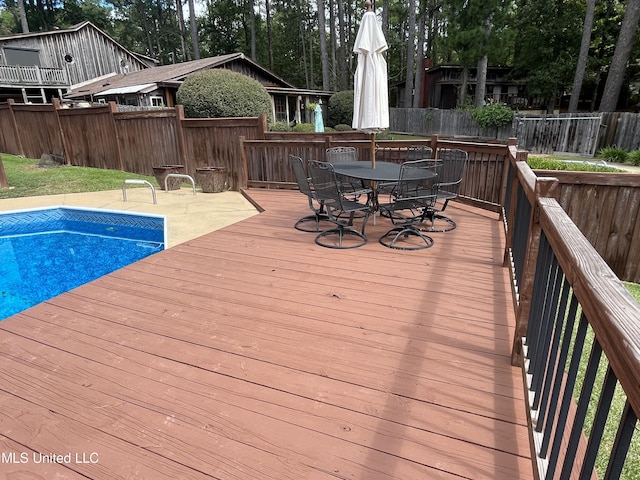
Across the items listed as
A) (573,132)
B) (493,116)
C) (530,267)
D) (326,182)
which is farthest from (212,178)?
(493,116)

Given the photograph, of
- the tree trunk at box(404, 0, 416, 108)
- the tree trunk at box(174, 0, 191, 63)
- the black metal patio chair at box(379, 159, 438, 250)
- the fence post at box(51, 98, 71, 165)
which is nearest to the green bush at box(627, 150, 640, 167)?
the black metal patio chair at box(379, 159, 438, 250)

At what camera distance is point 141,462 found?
1.63 metres

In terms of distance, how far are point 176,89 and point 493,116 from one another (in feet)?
49.2

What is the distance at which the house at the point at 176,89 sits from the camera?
17672 mm

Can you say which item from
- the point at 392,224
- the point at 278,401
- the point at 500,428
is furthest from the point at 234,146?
the point at 500,428

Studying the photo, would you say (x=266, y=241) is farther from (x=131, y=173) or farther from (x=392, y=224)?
(x=131, y=173)

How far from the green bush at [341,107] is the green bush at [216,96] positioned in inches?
411

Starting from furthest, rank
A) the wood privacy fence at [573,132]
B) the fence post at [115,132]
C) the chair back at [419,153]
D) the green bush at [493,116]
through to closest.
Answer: the green bush at [493,116] → the wood privacy fence at [573,132] → the fence post at [115,132] → the chair back at [419,153]

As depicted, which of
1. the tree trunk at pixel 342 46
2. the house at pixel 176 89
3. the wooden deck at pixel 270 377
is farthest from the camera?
the tree trunk at pixel 342 46

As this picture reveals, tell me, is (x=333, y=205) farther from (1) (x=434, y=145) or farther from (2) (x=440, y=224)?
(1) (x=434, y=145)

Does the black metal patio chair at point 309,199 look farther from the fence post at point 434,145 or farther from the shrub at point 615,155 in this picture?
the shrub at point 615,155

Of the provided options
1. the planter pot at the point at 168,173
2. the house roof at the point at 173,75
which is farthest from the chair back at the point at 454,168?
the house roof at the point at 173,75

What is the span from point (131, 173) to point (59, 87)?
57.7ft

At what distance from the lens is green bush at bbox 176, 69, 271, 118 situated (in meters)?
11.3
